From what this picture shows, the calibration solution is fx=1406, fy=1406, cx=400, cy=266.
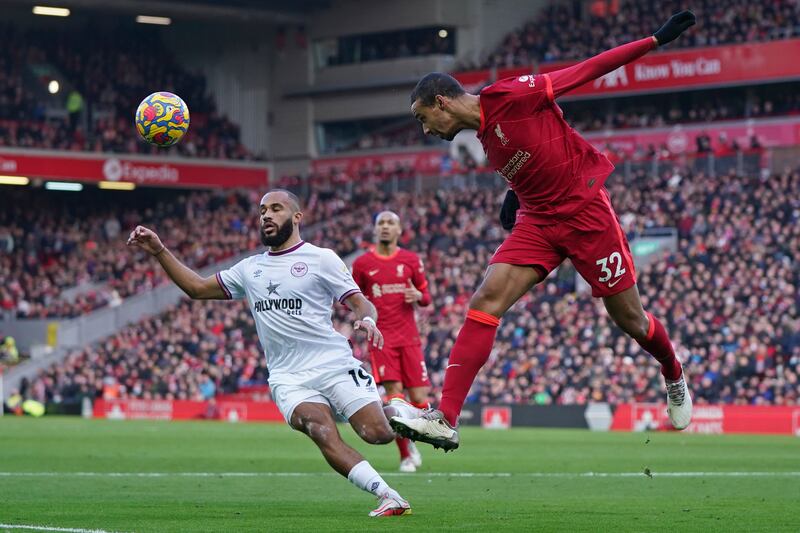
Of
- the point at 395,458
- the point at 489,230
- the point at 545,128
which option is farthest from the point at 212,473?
the point at 489,230

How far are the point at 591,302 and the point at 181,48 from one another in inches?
1274

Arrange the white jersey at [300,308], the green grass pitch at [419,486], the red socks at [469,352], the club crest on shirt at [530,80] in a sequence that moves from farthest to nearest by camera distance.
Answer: the white jersey at [300,308] < the green grass pitch at [419,486] < the red socks at [469,352] < the club crest on shirt at [530,80]

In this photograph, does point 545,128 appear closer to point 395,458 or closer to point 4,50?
point 395,458

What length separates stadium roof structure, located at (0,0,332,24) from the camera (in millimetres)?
53906

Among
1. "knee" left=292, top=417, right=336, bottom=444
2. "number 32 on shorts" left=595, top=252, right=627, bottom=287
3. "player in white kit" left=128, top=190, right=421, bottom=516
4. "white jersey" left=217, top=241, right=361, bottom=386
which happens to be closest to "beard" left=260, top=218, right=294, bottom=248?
"player in white kit" left=128, top=190, right=421, bottom=516

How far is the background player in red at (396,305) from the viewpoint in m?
17.4

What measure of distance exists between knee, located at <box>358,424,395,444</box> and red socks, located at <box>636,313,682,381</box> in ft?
6.65

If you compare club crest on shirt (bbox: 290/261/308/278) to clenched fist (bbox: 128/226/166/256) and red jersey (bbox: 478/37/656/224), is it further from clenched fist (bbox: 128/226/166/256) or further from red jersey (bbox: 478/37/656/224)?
red jersey (bbox: 478/37/656/224)

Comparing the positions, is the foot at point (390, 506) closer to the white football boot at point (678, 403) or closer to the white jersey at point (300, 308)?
the white jersey at point (300, 308)

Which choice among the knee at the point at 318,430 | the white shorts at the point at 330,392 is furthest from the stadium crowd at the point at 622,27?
the knee at the point at 318,430

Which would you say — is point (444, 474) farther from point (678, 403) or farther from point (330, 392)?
point (330, 392)

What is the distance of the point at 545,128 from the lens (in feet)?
32.1

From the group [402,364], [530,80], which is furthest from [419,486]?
[530,80]

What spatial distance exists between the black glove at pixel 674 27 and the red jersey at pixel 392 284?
8298mm
